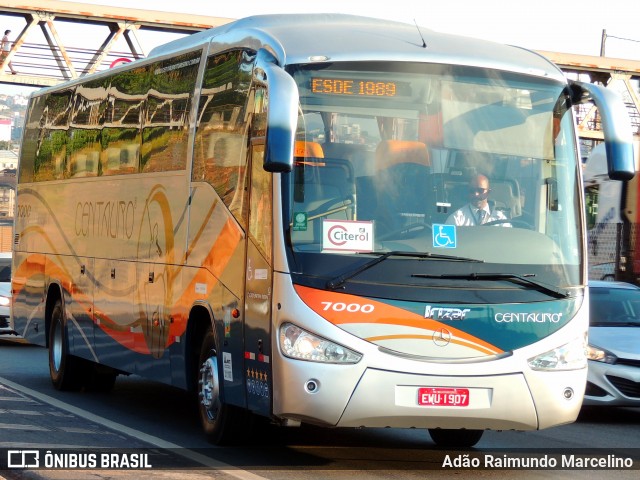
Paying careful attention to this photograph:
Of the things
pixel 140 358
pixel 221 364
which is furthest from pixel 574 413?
pixel 140 358

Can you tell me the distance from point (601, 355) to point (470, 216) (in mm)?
4741

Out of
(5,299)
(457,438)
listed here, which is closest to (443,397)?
(457,438)

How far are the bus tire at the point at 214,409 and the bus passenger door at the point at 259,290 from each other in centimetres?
74

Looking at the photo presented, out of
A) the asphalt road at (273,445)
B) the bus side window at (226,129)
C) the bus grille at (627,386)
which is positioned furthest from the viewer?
the bus grille at (627,386)

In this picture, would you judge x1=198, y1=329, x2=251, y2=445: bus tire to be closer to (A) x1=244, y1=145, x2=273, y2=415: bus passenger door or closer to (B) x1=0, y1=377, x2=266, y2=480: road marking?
(B) x1=0, y1=377, x2=266, y2=480: road marking

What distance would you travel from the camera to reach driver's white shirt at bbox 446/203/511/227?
967cm

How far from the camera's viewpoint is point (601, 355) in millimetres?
13914

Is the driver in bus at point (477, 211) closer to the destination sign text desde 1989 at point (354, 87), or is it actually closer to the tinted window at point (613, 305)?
the destination sign text desde 1989 at point (354, 87)

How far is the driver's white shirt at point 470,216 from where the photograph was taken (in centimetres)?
967

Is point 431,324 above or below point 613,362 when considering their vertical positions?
above

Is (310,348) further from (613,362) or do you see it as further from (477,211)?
(613,362)

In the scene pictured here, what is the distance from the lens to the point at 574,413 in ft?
32.1

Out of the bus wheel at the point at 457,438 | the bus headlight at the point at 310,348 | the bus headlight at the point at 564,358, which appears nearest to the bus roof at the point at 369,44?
the bus headlight at the point at 310,348

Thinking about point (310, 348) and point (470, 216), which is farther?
point (470, 216)
